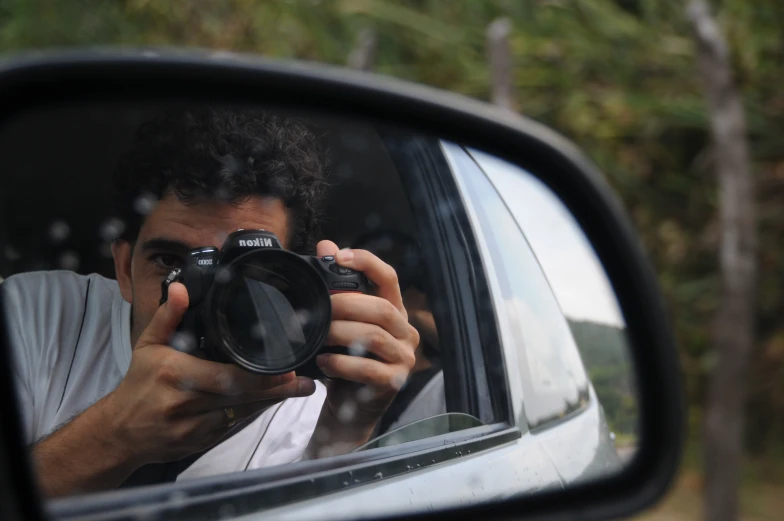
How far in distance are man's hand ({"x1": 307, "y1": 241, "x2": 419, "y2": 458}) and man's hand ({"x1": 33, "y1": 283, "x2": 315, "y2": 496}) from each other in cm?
14

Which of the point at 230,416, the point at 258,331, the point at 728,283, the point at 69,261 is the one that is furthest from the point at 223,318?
the point at 728,283

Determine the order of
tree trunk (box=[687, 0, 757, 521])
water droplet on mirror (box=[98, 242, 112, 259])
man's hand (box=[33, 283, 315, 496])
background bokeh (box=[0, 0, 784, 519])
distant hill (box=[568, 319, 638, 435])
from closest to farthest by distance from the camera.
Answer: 1. man's hand (box=[33, 283, 315, 496])
2. water droplet on mirror (box=[98, 242, 112, 259])
3. distant hill (box=[568, 319, 638, 435])
4. tree trunk (box=[687, 0, 757, 521])
5. background bokeh (box=[0, 0, 784, 519])

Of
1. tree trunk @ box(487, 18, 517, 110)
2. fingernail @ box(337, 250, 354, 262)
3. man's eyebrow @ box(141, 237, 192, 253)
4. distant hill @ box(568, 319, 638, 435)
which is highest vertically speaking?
tree trunk @ box(487, 18, 517, 110)

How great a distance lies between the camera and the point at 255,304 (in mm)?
1265

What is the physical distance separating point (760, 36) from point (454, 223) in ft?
22.7

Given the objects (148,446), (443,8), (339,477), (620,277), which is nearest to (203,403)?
(148,446)

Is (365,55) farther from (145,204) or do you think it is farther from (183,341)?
(183,341)

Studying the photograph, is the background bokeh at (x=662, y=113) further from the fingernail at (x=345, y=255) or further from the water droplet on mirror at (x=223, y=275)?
the water droplet on mirror at (x=223, y=275)

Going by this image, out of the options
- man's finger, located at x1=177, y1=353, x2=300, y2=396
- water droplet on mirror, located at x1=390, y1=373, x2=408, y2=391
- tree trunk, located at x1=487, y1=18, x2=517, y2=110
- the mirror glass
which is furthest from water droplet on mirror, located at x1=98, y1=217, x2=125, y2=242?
tree trunk, located at x1=487, y1=18, x2=517, y2=110

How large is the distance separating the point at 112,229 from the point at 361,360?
40 cm

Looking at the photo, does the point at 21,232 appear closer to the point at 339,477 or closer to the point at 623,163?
the point at 339,477

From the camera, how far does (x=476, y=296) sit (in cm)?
186

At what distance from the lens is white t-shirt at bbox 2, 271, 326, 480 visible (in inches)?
48.8

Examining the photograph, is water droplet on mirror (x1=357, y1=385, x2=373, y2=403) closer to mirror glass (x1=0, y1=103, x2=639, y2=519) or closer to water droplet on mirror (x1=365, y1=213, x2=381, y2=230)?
mirror glass (x1=0, y1=103, x2=639, y2=519)
